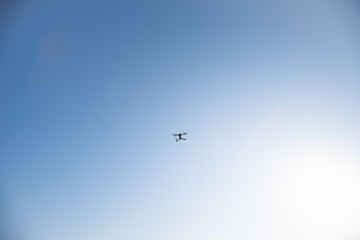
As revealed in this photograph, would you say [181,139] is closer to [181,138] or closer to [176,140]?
[181,138]

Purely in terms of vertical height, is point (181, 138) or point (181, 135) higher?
point (181, 135)

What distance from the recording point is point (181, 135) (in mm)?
10047

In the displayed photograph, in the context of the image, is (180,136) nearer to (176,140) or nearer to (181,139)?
(181,139)

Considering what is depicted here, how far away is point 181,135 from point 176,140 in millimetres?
1809

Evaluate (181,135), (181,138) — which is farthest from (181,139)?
(181,135)

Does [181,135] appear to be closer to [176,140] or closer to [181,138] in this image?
[181,138]

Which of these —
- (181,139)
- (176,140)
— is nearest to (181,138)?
Result: (181,139)

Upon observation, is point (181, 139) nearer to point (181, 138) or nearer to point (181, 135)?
point (181, 138)

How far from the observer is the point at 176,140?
A: 10.1 meters

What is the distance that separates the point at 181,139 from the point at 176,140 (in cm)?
135

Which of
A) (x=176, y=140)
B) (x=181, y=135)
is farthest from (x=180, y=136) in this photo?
(x=176, y=140)

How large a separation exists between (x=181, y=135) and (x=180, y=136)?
408 millimetres

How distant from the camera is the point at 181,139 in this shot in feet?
32.2

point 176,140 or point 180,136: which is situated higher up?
point 180,136
